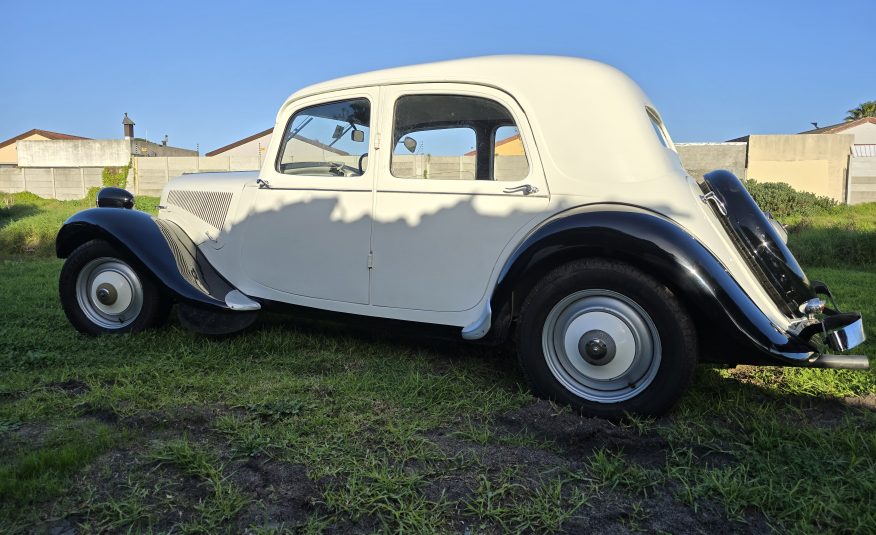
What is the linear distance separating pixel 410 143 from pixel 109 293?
8.08 feet

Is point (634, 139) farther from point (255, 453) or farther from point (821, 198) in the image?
point (821, 198)

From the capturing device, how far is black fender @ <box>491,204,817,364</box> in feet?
8.66

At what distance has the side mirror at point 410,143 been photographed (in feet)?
12.0

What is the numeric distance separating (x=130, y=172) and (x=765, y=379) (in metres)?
23.5

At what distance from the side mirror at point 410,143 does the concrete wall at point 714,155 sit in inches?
563

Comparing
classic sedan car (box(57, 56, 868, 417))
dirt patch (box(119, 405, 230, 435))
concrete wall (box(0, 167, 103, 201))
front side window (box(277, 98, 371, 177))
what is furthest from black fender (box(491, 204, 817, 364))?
concrete wall (box(0, 167, 103, 201))

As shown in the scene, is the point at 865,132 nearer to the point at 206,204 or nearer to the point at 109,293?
the point at 206,204

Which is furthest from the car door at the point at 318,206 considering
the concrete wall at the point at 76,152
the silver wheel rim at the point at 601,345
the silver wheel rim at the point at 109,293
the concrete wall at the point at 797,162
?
the concrete wall at the point at 76,152

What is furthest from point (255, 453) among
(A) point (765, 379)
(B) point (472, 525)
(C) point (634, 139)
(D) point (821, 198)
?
(D) point (821, 198)

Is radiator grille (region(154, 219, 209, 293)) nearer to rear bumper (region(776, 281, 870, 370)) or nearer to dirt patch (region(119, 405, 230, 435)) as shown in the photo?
dirt patch (region(119, 405, 230, 435))

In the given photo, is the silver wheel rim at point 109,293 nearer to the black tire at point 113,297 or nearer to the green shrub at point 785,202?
the black tire at point 113,297

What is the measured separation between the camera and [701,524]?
6.62 ft

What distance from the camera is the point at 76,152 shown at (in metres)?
29.7

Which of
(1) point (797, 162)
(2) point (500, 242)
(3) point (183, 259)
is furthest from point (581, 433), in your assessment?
(1) point (797, 162)
